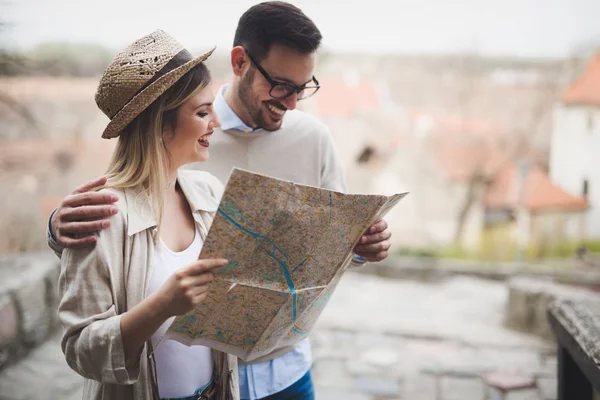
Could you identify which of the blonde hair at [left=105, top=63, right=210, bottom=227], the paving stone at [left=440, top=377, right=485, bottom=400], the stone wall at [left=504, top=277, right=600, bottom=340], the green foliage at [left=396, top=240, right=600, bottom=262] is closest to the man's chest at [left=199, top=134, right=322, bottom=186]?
the blonde hair at [left=105, top=63, right=210, bottom=227]

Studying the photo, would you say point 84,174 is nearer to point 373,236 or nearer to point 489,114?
point 489,114

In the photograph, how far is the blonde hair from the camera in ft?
3.37

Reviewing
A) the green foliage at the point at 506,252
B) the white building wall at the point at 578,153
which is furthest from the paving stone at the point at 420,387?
the white building wall at the point at 578,153

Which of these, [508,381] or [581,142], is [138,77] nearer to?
[508,381]

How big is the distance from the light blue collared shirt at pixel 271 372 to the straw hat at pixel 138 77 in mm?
394

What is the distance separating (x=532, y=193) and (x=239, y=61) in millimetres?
4657

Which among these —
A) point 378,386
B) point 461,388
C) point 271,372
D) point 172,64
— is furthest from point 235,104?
point 461,388

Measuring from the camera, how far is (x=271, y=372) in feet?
4.26

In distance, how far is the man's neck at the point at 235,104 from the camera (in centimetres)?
140

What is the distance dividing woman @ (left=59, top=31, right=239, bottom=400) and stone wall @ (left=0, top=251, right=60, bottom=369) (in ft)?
7.88

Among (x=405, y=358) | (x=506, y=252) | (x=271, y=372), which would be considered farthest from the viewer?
(x=506, y=252)

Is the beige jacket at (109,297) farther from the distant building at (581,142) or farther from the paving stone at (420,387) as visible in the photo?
the distant building at (581,142)

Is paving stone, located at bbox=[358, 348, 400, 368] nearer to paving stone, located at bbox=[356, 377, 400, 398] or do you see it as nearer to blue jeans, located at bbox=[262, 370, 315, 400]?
paving stone, located at bbox=[356, 377, 400, 398]

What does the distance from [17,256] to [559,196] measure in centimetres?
467
